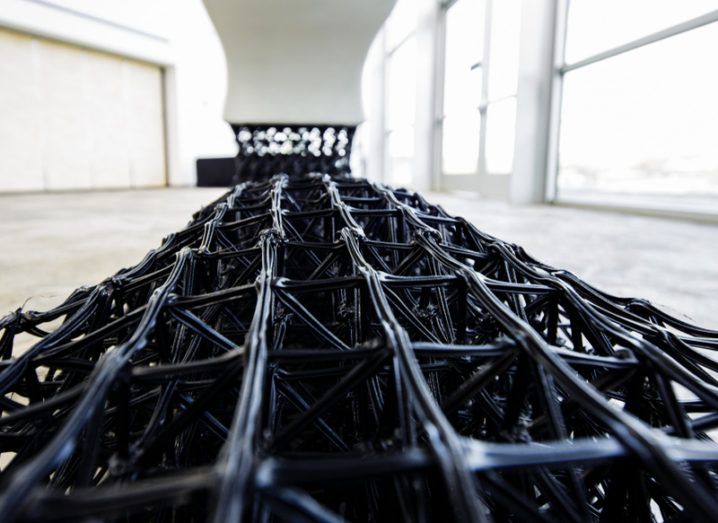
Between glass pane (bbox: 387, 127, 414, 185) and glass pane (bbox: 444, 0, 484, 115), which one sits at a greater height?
glass pane (bbox: 444, 0, 484, 115)

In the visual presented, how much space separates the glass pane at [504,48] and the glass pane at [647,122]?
445 mm

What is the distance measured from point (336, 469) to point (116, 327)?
0.73 feet

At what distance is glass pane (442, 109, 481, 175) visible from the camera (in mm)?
3955

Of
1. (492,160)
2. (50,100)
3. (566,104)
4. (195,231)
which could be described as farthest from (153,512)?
(50,100)

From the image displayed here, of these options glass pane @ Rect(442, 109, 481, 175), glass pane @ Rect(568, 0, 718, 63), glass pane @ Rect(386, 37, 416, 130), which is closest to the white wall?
glass pane @ Rect(386, 37, 416, 130)

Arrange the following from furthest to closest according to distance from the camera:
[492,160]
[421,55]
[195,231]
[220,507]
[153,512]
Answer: [421,55], [492,160], [195,231], [153,512], [220,507]

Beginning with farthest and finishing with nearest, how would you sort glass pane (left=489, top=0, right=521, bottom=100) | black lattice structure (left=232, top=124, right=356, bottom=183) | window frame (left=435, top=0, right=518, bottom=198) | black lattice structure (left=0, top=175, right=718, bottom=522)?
1. window frame (left=435, top=0, right=518, bottom=198)
2. glass pane (left=489, top=0, right=521, bottom=100)
3. black lattice structure (left=232, top=124, right=356, bottom=183)
4. black lattice structure (left=0, top=175, right=718, bottom=522)

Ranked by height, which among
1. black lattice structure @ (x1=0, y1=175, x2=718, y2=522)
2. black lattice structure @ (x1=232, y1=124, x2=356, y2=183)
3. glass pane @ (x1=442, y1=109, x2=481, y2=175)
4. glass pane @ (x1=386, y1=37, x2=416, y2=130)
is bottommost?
black lattice structure @ (x1=0, y1=175, x2=718, y2=522)

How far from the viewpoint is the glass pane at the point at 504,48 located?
3168 millimetres

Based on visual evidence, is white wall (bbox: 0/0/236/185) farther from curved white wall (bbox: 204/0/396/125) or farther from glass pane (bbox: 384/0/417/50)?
curved white wall (bbox: 204/0/396/125)

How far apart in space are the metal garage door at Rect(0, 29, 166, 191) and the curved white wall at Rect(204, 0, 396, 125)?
11.3 feet

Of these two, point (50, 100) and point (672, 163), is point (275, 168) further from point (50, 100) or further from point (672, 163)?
point (50, 100)

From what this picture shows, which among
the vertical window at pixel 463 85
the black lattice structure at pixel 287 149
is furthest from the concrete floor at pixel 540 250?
the vertical window at pixel 463 85

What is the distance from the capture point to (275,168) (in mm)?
2219
